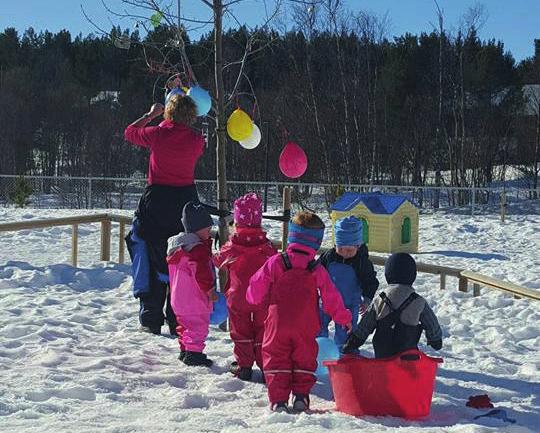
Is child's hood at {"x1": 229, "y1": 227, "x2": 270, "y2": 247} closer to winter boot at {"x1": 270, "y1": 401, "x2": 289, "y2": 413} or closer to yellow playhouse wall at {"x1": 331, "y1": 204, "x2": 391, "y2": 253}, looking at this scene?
winter boot at {"x1": 270, "y1": 401, "x2": 289, "y2": 413}

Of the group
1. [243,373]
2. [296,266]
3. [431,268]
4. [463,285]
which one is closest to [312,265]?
[296,266]

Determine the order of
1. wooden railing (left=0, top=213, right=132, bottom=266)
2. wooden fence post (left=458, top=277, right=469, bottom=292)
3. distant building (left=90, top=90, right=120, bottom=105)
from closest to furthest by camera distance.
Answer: wooden fence post (left=458, top=277, right=469, bottom=292), wooden railing (left=0, top=213, right=132, bottom=266), distant building (left=90, top=90, right=120, bottom=105)

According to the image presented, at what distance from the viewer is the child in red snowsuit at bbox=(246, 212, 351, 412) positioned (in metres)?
4.36

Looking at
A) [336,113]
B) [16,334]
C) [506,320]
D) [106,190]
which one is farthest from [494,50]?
[16,334]

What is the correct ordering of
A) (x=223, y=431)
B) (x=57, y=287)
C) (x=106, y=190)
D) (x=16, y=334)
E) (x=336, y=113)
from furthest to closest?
(x=336, y=113) → (x=106, y=190) → (x=57, y=287) → (x=16, y=334) → (x=223, y=431)

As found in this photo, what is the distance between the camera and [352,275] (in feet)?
17.8

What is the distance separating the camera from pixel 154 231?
609 cm

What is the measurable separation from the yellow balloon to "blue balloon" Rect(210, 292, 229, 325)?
5.24 feet

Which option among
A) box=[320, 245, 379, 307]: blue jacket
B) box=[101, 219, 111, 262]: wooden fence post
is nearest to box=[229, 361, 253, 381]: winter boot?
box=[320, 245, 379, 307]: blue jacket

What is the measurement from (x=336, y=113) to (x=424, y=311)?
82.1ft

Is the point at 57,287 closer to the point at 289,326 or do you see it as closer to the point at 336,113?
the point at 289,326

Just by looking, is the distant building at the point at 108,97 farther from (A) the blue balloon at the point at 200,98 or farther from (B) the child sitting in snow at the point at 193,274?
(B) the child sitting in snow at the point at 193,274

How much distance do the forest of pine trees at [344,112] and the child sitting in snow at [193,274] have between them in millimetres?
18336

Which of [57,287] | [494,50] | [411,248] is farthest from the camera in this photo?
[494,50]
